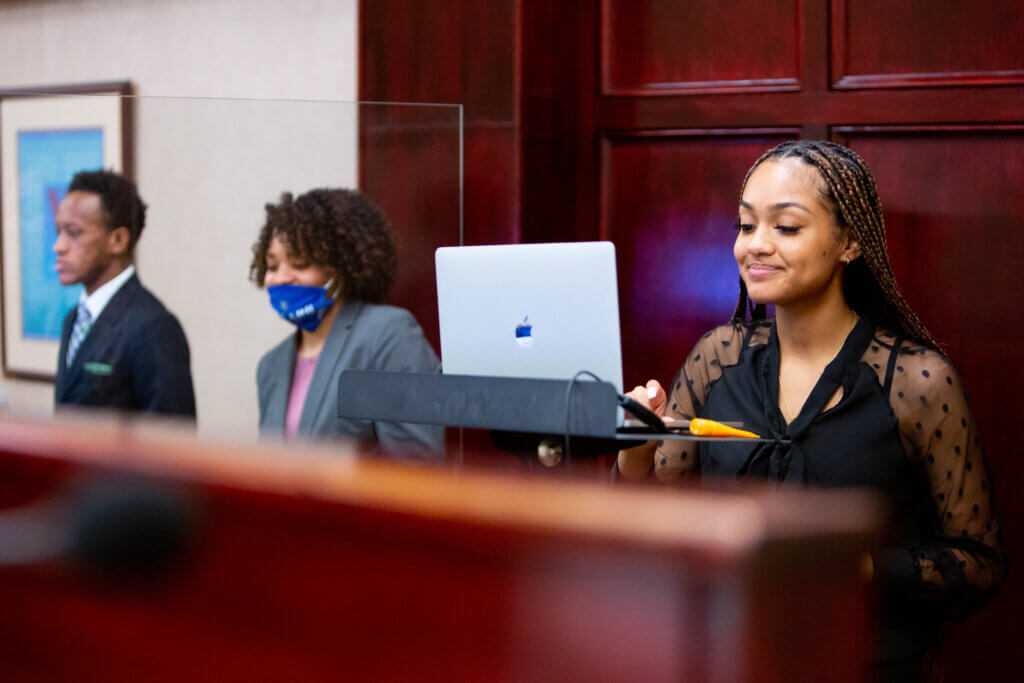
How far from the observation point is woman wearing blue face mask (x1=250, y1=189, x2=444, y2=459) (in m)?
2.60

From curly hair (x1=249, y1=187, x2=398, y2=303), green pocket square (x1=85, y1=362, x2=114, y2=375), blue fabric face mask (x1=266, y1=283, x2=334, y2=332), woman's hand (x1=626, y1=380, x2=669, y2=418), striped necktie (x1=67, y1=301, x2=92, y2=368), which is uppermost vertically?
curly hair (x1=249, y1=187, x2=398, y2=303)

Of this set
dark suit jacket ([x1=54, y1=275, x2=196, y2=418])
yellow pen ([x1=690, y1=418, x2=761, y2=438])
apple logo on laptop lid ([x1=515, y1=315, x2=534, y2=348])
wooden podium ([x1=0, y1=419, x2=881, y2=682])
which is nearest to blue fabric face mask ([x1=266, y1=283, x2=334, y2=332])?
dark suit jacket ([x1=54, y1=275, x2=196, y2=418])

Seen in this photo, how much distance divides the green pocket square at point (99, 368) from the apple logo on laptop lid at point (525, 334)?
4.35 feet

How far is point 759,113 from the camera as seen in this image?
2900 mm

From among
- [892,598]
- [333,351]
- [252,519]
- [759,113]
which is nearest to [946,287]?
[759,113]

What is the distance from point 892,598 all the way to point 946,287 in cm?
109

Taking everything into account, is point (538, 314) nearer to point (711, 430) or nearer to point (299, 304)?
point (711, 430)

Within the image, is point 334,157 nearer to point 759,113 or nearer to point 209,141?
point 209,141

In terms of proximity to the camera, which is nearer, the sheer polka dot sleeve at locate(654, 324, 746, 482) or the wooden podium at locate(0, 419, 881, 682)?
the wooden podium at locate(0, 419, 881, 682)

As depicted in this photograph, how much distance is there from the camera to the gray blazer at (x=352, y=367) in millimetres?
2555

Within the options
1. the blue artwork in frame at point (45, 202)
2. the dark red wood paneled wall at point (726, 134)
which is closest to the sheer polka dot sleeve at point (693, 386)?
the dark red wood paneled wall at point (726, 134)

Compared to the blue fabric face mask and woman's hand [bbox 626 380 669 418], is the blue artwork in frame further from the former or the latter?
woman's hand [bbox 626 380 669 418]

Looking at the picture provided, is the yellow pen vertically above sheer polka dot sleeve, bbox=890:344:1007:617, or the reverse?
the yellow pen

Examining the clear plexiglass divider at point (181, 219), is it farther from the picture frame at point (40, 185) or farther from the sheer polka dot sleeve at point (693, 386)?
the sheer polka dot sleeve at point (693, 386)
